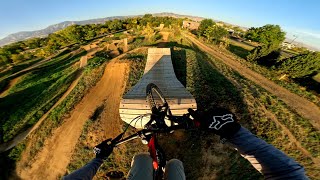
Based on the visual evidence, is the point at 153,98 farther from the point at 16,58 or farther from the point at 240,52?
the point at 16,58

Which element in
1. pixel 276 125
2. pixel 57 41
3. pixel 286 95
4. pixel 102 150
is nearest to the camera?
pixel 102 150

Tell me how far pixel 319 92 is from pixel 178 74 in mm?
26767

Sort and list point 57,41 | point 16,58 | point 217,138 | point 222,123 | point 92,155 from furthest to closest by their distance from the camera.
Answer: point 57,41 < point 16,58 < point 217,138 < point 92,155 < point 222,123

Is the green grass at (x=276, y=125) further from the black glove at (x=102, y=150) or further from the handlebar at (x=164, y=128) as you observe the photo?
the black glove at (x=102, y=150)

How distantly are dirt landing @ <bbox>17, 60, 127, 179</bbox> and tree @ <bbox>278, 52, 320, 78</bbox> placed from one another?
98.4ft

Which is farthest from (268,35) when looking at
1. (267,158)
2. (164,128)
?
(267,158)

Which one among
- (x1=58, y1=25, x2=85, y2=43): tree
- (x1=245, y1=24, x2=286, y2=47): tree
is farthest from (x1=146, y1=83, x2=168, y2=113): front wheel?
(x1=245, y1=24, x2=286, y2=47): tree

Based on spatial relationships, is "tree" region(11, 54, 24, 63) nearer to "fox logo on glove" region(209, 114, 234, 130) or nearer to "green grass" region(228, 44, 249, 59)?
"green grass" region(228, 44, 249, 59)

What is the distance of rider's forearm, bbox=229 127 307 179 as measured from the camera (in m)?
2.75

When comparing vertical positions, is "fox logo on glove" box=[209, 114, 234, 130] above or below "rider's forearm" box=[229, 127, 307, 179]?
above

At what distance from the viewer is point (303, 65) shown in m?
37.2

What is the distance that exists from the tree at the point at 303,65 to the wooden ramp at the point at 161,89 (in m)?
23.4

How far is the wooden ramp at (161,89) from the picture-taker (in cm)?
1849

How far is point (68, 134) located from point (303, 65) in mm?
38872
